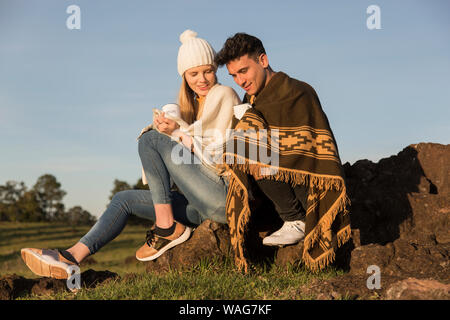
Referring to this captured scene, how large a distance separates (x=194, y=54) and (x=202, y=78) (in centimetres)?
28

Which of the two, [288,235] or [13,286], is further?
[13,286]

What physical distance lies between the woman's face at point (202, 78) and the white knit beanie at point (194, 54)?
0.05 metres

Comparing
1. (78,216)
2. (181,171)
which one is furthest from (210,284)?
(78,216)

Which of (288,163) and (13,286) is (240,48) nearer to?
(288,163)

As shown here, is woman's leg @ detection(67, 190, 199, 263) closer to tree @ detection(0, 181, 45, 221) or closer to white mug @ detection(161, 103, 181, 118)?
white mug @ detection(161, 103, 181, 118)

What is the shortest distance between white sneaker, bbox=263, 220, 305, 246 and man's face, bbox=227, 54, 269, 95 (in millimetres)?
1504

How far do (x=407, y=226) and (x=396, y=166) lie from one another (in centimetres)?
100

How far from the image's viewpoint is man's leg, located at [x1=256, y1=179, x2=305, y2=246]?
4871 mm

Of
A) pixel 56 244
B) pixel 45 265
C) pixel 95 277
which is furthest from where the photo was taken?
pixel 56 244

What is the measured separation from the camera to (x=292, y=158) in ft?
15.8

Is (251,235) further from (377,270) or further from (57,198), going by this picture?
(57,198)

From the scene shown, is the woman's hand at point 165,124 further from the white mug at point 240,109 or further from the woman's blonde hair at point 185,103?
the white mug at point 240,109

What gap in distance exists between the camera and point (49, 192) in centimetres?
4881
